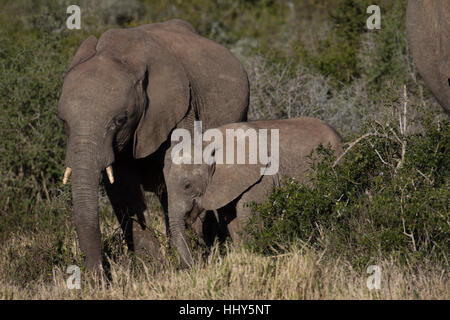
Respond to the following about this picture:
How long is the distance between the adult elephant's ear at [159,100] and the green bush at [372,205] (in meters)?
0.94

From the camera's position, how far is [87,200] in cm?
606

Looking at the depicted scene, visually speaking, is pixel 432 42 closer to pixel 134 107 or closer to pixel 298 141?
pixel 298 141

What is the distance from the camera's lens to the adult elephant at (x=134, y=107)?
6047 mm

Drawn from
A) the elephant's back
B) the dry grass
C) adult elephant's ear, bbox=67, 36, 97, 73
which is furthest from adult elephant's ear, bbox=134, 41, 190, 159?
the dry grass

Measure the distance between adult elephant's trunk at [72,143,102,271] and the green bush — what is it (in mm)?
1175

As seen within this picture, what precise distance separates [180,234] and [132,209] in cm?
76

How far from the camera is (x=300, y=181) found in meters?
7.11

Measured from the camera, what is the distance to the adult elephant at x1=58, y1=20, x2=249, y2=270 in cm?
605

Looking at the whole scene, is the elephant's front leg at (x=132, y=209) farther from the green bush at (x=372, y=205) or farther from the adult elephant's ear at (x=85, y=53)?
the green bush at (x=372, y=205)

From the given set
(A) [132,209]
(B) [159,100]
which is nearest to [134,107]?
(B) [159,100]

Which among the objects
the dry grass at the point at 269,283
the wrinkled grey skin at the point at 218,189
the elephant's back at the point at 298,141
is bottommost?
the dry grass at the point at 269,283

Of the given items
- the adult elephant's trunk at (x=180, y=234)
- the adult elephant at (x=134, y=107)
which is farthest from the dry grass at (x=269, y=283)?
the adult elephant at (x=134, y=107)

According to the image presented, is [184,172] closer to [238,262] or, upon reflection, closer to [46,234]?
[238,262]
